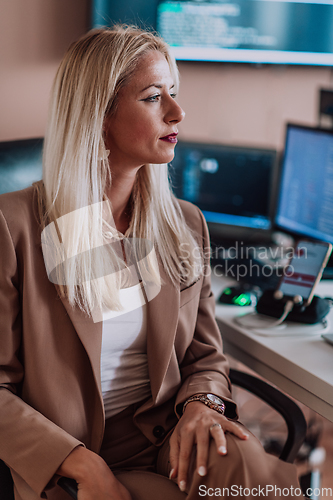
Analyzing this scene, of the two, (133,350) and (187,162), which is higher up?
(187,162)

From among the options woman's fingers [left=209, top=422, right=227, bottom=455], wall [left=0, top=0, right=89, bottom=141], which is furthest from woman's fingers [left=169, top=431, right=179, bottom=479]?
wall [left=0, top=0, right=89, bottom=141]

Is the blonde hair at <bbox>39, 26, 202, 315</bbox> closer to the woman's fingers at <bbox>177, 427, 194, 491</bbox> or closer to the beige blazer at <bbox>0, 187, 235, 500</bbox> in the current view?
the beige blazer at <bbox>0, 187, 235, 500</bbox>

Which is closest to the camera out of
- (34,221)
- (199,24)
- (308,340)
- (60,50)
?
(34,221)

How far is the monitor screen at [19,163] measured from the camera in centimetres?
118

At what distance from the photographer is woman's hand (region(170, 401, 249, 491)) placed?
85 centimetres

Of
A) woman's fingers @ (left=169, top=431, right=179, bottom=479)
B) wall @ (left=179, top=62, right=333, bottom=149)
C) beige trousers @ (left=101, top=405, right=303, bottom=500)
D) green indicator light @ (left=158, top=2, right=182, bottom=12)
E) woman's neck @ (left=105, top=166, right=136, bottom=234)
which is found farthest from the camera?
wall @ (left=179, top=62, right=333, bottom=149)

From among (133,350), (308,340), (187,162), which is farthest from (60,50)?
(308,340)

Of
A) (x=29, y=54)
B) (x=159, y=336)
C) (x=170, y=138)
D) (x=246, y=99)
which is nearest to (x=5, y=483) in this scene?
(x=159, y=336)

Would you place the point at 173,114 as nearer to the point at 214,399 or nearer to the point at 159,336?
the point at 159,336

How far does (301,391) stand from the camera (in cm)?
109

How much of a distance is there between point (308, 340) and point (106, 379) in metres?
0.55

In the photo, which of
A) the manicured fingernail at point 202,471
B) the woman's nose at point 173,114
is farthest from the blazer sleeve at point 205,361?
the woman's nose at point 173,114

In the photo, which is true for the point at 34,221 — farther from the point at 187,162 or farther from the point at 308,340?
the point at 187,162

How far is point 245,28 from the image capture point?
2092 mm
